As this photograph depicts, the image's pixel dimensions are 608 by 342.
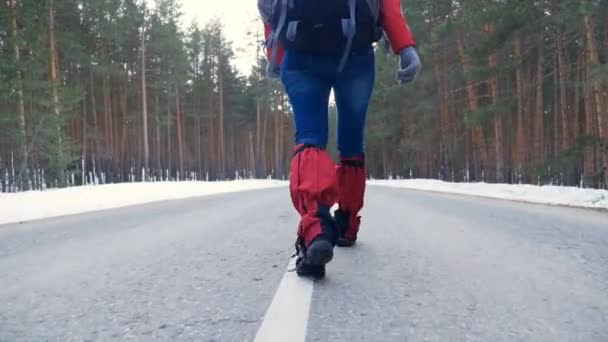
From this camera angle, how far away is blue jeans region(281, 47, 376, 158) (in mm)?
2516

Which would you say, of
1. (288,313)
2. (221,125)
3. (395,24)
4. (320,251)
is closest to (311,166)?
(320,251)

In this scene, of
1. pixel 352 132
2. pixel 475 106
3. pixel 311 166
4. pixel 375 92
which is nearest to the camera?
pixel 311 166

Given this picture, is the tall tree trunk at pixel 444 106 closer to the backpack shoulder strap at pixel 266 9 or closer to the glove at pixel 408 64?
the glove at pixel 408 64

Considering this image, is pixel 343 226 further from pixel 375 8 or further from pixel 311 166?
pixel 375 8

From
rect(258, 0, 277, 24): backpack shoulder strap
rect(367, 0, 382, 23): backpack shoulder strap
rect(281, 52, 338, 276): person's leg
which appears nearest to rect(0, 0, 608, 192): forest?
rect(367, 0, 382, 23): backpack shoulder strap

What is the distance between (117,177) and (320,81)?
1137 inches

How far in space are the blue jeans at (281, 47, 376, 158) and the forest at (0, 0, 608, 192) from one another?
343 millimetres

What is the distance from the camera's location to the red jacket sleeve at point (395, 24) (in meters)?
2.68

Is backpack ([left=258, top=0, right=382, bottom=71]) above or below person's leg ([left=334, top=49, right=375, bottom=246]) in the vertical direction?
above

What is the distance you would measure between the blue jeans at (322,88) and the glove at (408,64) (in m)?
0.20

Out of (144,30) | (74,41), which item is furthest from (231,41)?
(74,41)

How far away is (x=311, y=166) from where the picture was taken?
7.76ft

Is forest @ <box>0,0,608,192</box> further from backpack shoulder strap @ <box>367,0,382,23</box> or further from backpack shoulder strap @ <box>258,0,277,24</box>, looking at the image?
backpack shoulder strap @ <box>258,0,277,24</box>

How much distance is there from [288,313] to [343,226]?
166 cm
